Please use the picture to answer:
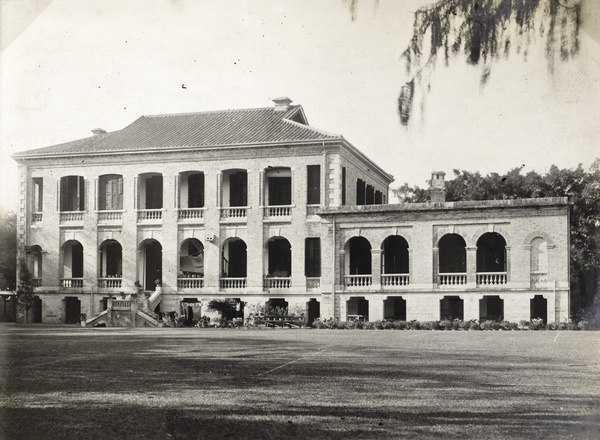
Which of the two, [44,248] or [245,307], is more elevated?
[44,248]

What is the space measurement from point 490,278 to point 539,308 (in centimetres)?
227

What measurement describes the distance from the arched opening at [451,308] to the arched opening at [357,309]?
3.13 meters

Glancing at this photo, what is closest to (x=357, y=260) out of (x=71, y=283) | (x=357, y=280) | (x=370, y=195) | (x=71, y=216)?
(x=357, y=280)

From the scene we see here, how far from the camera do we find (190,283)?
34.2 meters

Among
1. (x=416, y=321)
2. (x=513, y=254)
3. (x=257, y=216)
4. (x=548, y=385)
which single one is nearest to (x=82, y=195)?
(x=257, y=216)

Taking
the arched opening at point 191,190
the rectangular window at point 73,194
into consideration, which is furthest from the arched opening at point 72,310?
the arched opening at point 191,190

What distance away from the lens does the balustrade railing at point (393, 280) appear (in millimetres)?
31678

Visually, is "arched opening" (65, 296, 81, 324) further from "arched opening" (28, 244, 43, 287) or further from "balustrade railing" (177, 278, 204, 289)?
"balustrade railing" (177, 278, 204, 289)

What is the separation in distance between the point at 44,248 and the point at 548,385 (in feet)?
82.4

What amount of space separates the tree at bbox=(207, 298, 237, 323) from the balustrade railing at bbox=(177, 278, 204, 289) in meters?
1.45

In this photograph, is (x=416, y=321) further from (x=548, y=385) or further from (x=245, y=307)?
(x=548, y=385)

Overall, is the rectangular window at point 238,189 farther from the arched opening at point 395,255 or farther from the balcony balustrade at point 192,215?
the arched opening at point 395,255

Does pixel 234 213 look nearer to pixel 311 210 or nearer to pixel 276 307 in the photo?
pixel 311 210

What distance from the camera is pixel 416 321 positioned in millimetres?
29094
